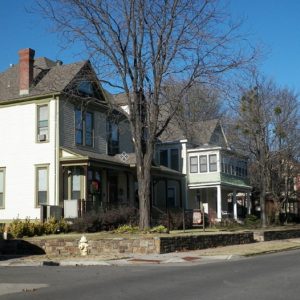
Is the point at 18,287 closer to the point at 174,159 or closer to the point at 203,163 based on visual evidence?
the point at 203,163

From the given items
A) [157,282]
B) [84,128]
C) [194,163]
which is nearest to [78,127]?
[84,128]

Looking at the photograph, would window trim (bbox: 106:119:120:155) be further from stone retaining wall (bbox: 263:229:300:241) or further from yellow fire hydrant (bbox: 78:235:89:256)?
yellow fire hydrant (bbox: 78:235:89:256)

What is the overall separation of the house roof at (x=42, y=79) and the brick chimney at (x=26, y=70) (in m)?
0.32

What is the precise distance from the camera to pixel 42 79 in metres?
31.6

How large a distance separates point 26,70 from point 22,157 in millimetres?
5107

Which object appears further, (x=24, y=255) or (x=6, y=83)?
(x=6, y=83)

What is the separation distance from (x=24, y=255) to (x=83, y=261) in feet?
13.6

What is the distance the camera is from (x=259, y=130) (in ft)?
125

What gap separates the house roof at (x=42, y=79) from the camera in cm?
2989

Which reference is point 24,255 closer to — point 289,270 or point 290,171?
point 289,270

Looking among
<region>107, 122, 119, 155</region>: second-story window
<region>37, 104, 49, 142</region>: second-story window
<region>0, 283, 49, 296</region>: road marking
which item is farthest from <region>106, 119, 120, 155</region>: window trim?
<region>0, 283, 49, 296</region>: road marking

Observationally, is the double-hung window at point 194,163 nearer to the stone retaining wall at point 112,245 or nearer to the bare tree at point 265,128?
the bare tree at point 265,128

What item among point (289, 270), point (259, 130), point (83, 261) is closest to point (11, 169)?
point (83, 261)

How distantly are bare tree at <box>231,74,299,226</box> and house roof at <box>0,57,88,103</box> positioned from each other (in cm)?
1300
